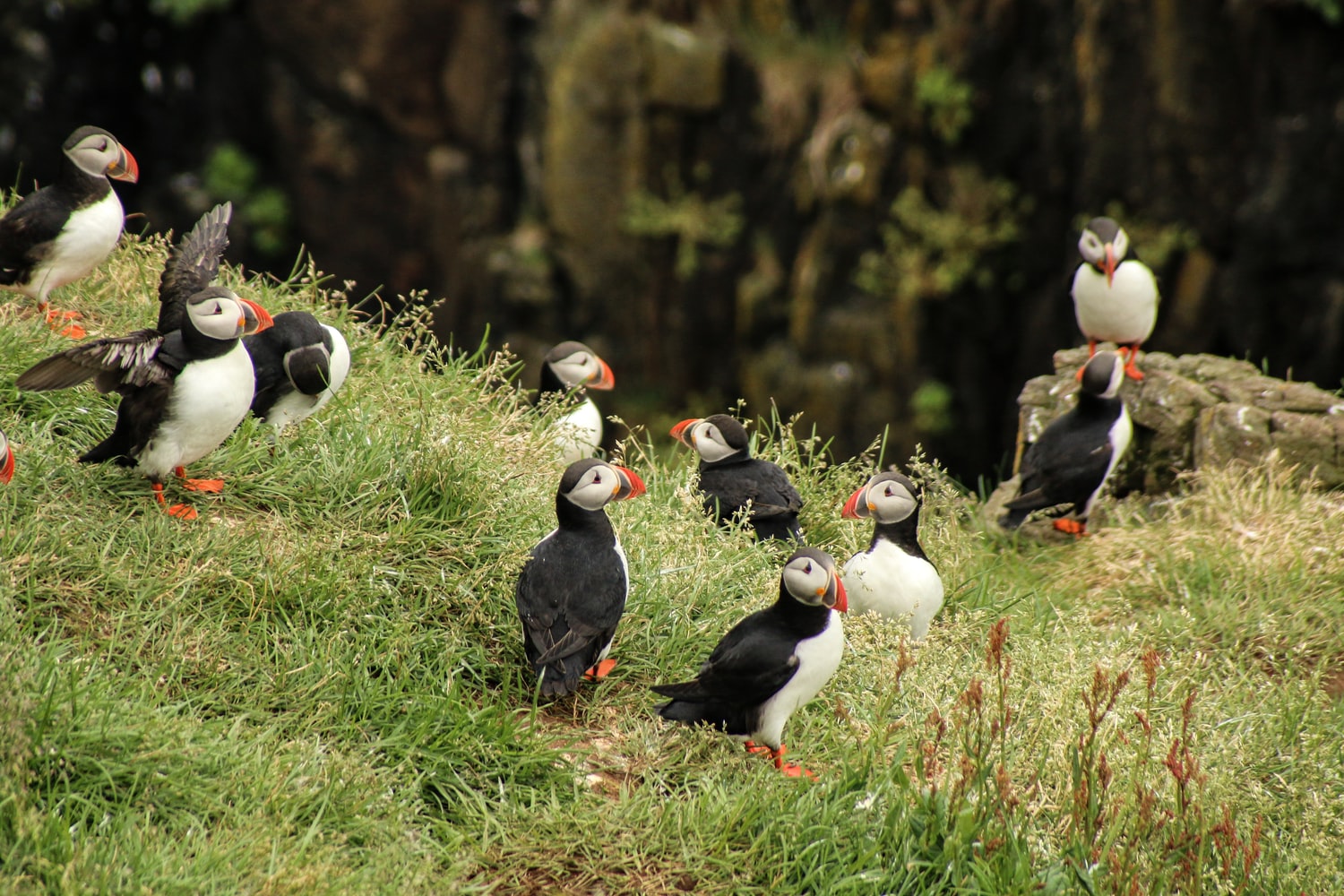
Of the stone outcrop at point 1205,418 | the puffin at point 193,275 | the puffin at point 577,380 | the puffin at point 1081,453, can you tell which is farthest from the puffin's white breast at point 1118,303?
the puffin at point 193,275

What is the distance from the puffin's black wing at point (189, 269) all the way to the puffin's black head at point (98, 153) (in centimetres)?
45

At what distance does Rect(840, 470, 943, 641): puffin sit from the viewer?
4195mm

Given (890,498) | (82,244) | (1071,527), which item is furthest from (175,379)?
(1071,527)

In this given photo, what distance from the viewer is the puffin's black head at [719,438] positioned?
4.89 m

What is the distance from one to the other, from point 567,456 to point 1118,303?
11.0 feet

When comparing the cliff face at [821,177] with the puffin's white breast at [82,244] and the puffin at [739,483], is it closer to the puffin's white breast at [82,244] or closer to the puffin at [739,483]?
the puffin at [739,483]

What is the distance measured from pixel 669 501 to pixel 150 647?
2.09 meters

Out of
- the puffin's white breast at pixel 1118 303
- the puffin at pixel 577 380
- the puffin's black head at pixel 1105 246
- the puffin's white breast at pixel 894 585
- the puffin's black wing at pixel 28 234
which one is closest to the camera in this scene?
the puffin's white breast at pixel 894 585

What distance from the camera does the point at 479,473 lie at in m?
4.18

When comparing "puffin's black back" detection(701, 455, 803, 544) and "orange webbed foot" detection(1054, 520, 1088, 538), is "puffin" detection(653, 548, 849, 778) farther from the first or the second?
"orange webbed foot" detection(1054, 520, 1088, 538)

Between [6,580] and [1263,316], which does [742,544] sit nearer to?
[6,580]

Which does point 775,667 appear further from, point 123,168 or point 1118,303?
point 1118,303

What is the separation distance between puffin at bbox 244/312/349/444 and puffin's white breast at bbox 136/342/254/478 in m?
0.47

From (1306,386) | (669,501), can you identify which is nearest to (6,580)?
(669,501)
